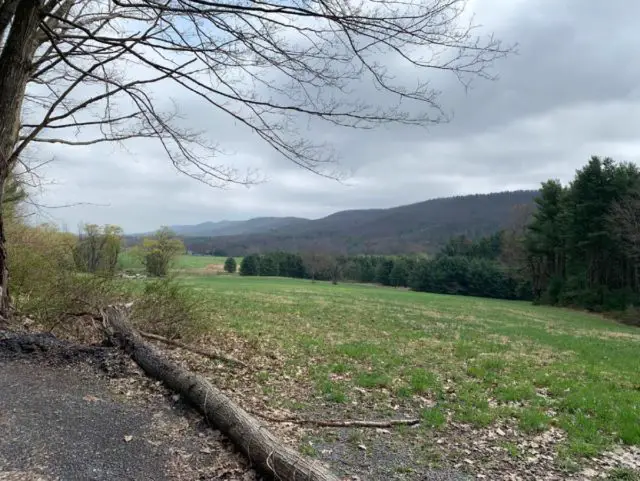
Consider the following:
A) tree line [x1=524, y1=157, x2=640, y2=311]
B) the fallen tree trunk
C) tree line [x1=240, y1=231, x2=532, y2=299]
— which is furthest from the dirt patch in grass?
tree line [x1=240, y1=231, x2=532, y2=299]

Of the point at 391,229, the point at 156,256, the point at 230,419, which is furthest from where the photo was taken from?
the point at 391,229

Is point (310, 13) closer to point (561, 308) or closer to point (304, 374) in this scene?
point (304, 374)

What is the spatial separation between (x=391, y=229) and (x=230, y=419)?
483 ft

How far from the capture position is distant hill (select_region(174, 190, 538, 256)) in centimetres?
11400

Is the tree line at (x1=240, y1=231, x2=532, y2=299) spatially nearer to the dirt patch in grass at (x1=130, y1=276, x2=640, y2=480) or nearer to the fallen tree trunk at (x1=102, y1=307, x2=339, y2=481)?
the dirt patch in grass at (x1=130, y1=276, x2=640, y2=480)

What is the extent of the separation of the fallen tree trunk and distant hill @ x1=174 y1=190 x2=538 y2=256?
93.1 meters

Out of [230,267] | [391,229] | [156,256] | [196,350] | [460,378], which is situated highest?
[391,229]

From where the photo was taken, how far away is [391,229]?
5920 inches

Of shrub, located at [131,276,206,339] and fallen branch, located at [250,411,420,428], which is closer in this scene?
fallen branch, located at [250,411,420,428]

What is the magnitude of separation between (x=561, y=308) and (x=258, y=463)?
42875 mm

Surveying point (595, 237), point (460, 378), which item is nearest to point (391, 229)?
point (595, 237)

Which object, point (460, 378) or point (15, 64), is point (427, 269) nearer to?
point (460, 378)

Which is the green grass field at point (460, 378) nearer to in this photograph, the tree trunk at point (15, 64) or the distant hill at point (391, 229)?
the tree trunk at point (15, 64)

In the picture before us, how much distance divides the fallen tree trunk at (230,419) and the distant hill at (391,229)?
93.1 metres
